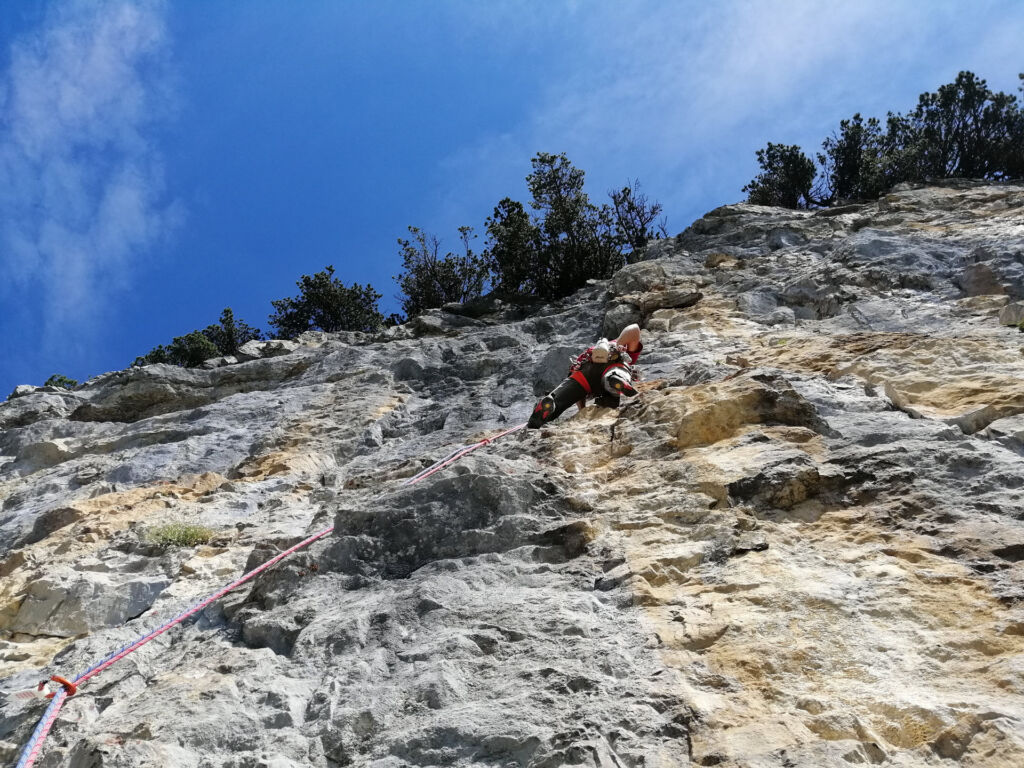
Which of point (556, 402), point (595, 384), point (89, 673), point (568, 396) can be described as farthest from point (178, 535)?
point (595, 384)

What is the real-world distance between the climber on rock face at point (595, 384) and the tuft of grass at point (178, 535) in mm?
3035

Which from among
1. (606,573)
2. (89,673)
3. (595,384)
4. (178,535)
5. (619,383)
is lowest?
(606,573)

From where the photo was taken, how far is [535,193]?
17969mm

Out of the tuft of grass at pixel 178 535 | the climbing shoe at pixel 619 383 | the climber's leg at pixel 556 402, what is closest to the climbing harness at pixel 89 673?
the tuft of grass at pixel 178 535

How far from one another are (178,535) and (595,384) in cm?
392

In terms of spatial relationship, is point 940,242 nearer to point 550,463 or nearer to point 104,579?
point 550,463

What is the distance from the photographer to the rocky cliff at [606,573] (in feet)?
10.2

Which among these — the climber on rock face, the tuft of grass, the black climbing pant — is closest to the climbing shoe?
the climber on rock face

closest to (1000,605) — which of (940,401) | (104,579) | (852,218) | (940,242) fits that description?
(940,401)

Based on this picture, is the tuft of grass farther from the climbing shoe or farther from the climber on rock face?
the climbing shoe

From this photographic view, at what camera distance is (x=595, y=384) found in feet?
25.3

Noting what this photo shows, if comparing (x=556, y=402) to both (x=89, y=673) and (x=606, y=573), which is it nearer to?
(x=606, y=573)

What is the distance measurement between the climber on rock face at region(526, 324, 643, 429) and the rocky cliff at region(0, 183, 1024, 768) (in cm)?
35

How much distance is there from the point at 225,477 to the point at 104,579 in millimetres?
2555
